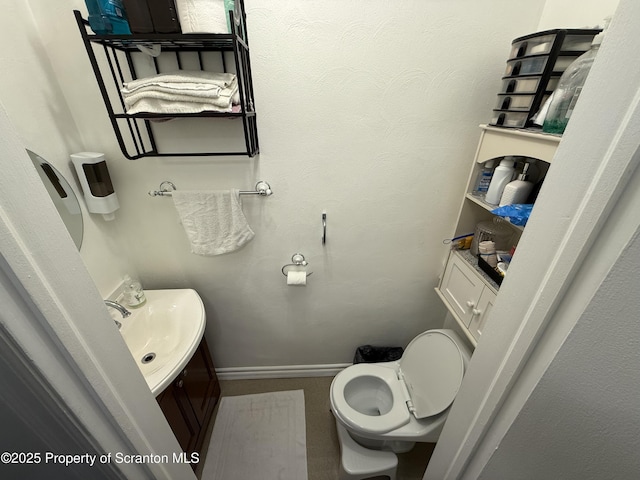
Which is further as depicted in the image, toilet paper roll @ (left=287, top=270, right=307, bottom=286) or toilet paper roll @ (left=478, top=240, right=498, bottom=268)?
toilet paper roll @ (left=287, top=270, right=307, bottom=286)

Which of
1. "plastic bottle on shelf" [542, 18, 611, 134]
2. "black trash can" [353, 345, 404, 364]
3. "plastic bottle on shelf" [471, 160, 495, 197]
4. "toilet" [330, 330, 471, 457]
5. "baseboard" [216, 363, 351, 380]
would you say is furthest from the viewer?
"baseboard" [216, 363, 351, 380]

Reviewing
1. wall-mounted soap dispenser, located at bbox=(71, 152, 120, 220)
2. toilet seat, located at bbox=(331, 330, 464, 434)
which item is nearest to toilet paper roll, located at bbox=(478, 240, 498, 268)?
toilet seat, located at bbox=(331, 330, 464, 434)

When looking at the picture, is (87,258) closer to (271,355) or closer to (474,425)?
(271,355)

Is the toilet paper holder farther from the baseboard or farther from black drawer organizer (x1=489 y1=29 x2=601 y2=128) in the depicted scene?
black drawer organizer (x1=489 y1=29 x2=601 y2=128)

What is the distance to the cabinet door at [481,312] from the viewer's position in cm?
93

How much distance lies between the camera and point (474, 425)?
632 mm

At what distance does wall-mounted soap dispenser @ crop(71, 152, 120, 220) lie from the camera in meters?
0.93

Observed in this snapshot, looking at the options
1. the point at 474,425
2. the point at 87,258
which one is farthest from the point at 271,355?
the point at 474,425

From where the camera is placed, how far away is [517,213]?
2.53 feet

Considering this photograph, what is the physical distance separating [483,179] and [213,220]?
1120mm

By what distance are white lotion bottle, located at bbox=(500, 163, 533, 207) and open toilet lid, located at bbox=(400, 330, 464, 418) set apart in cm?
66

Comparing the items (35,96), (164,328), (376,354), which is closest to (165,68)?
(35,96)

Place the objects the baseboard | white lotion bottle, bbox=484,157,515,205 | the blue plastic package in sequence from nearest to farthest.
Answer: the blue plastic package
white lotion bottle, bbox=484,157,515,205
the baseboard

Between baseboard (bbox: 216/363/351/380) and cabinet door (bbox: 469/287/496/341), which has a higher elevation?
cabinet door (bbox: 469/287/496/341)
